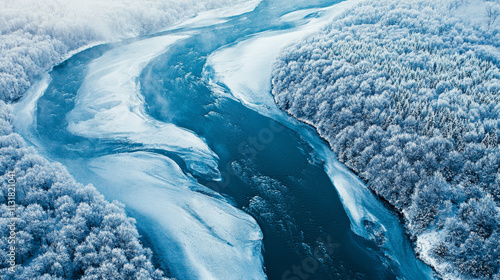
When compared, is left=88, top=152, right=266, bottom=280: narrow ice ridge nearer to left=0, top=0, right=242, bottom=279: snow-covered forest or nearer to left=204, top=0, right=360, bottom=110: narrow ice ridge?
left=0, top=0, right=242, bottom=279: snow-covered forest

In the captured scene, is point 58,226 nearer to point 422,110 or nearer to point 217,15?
point 422,110

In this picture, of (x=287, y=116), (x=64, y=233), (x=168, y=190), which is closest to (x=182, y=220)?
(x=168, y=190)

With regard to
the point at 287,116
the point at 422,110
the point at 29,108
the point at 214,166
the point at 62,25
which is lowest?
the point at 214,166

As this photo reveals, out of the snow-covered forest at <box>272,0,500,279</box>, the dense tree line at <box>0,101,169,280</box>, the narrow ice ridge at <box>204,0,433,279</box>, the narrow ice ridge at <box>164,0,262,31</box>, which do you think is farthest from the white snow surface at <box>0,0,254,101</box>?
the snow-covered forest at <box>272,0,500,279</box>

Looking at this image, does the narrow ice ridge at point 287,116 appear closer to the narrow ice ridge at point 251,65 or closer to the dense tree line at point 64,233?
the narrow ice ridge at point 251,65

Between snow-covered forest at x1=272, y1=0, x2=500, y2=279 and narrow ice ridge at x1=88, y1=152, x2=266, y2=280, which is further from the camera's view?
snow-covered forest at x1=272, y1=0, x2=500, y2=279

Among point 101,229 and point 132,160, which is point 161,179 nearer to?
point 132,160

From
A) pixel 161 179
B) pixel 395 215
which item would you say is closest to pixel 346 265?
pixel 395 215
